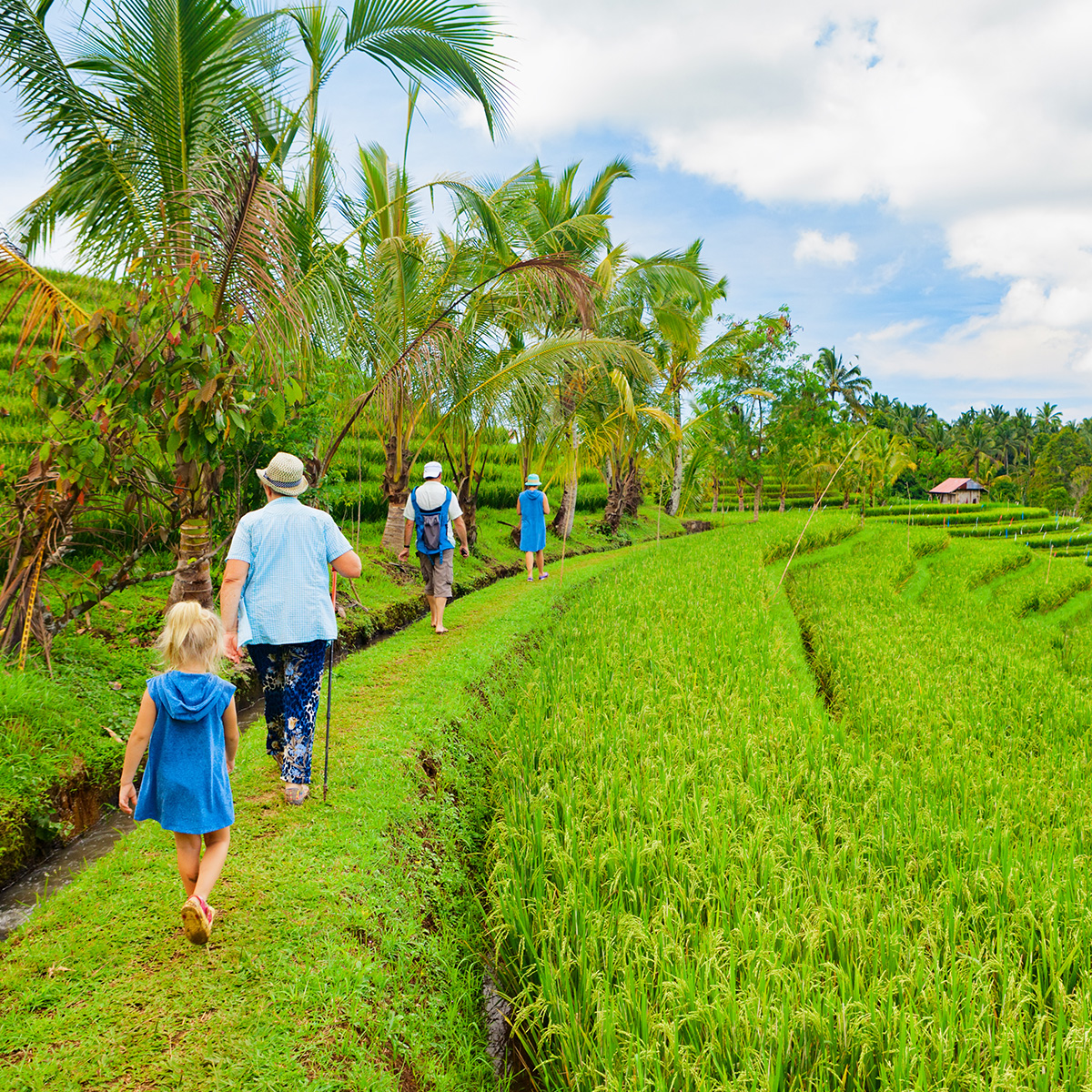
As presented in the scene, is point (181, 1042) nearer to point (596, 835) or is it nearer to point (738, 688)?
point (596, 835)

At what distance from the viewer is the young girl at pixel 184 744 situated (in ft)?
7.47

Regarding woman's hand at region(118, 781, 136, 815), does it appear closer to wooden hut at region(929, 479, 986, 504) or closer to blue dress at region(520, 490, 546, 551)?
blue dress at region(520, 490, 546, 551)

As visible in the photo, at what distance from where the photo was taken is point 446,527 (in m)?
6.23

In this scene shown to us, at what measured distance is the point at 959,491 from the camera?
41594 millimetres

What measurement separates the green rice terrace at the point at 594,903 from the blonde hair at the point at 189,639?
941 millimetres

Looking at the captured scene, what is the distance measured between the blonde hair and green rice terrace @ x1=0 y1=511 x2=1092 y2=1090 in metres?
0.94

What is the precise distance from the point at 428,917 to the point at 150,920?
1.03 m

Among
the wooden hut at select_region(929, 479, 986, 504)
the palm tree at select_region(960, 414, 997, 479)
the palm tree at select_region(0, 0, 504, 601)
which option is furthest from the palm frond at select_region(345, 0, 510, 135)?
the palm tree at select_region(960, 414, 997, 479)

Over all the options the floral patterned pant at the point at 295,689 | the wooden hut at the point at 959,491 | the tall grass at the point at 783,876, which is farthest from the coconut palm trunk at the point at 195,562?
the wooden hut at the point at 959,491

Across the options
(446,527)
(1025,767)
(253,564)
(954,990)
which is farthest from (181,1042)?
(1025,767)

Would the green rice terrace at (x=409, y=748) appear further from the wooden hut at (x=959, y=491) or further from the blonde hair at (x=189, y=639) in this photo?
the wooden hut at (x=959, y=491)

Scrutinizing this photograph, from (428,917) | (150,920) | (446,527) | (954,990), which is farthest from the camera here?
(446,527)

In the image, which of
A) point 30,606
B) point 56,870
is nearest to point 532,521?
point 30,606

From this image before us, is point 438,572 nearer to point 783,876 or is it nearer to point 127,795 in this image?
point 127,795
